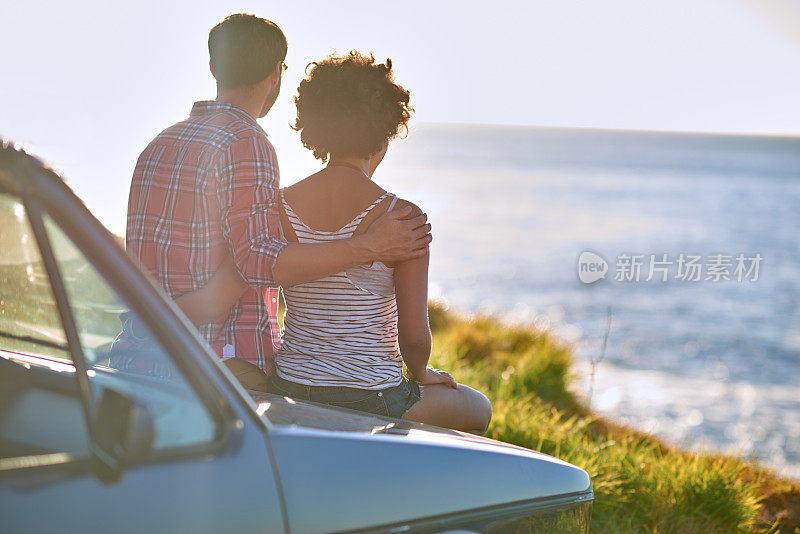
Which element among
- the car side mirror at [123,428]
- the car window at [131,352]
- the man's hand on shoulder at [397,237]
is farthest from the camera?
the man's hand on shoulder at [397,237]

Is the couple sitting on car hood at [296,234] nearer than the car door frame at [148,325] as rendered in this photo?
No

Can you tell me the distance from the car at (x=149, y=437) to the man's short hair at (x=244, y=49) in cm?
136

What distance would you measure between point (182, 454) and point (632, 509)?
138 inches

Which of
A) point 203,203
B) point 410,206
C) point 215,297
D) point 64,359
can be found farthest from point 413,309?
point 64,359

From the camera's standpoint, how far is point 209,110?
3.13m

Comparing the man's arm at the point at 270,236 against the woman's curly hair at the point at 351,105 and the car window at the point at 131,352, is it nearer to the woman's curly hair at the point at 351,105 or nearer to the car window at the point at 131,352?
the woman's curly hair at the point at 351,105

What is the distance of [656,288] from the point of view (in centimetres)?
3142

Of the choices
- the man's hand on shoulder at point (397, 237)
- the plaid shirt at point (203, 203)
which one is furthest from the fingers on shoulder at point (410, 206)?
the plaid shirt at point (203, 203)

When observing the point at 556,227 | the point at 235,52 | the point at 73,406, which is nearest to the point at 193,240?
the point at 235,52

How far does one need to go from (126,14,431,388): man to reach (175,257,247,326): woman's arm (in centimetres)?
4

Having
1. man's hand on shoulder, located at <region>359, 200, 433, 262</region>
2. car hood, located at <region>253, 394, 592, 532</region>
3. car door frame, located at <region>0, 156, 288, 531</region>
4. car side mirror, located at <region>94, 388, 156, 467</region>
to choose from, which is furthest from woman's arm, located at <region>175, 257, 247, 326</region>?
car side mirror, located at <region>94, 388, 156, 467</region>

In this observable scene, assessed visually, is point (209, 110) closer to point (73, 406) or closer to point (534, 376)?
point (73, 406)

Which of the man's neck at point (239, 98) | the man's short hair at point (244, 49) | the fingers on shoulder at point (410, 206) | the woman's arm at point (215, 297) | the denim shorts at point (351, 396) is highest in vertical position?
the man's short hair at point (244, 49)

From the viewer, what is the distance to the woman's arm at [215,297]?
2979 mm
